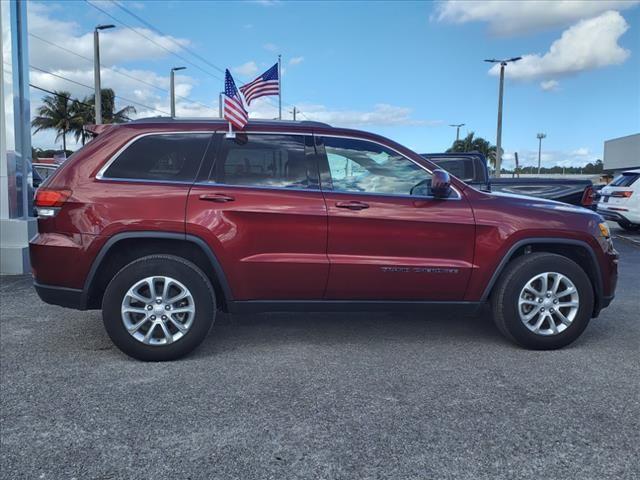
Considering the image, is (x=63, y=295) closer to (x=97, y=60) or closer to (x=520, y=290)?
(x=520, y=290)

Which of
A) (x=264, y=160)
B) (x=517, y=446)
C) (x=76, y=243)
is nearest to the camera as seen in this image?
(x=517, y=446)

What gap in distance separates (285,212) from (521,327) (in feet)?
6.71

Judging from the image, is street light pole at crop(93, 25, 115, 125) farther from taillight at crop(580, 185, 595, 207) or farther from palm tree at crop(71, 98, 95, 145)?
palm tree at crop(71, 98, 95, 145)

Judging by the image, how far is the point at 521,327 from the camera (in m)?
4.26

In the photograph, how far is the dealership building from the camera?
52.2 meters

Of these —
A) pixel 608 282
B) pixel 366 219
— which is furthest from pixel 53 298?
pixel 608 282

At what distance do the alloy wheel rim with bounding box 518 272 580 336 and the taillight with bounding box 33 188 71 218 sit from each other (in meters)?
3.51

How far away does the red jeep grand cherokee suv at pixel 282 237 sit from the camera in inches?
155

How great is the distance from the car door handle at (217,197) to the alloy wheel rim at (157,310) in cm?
63

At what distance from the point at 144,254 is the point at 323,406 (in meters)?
1.79

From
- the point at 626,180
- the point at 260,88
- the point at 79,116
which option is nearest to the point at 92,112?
the point at 79,116

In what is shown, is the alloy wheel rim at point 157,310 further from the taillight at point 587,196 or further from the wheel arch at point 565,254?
the taillight at point 587,196

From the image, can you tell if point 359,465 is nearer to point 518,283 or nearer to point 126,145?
point 518,283

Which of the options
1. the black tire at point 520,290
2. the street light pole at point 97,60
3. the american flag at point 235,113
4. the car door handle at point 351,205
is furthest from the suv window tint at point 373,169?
the street light pole at point 97,60
